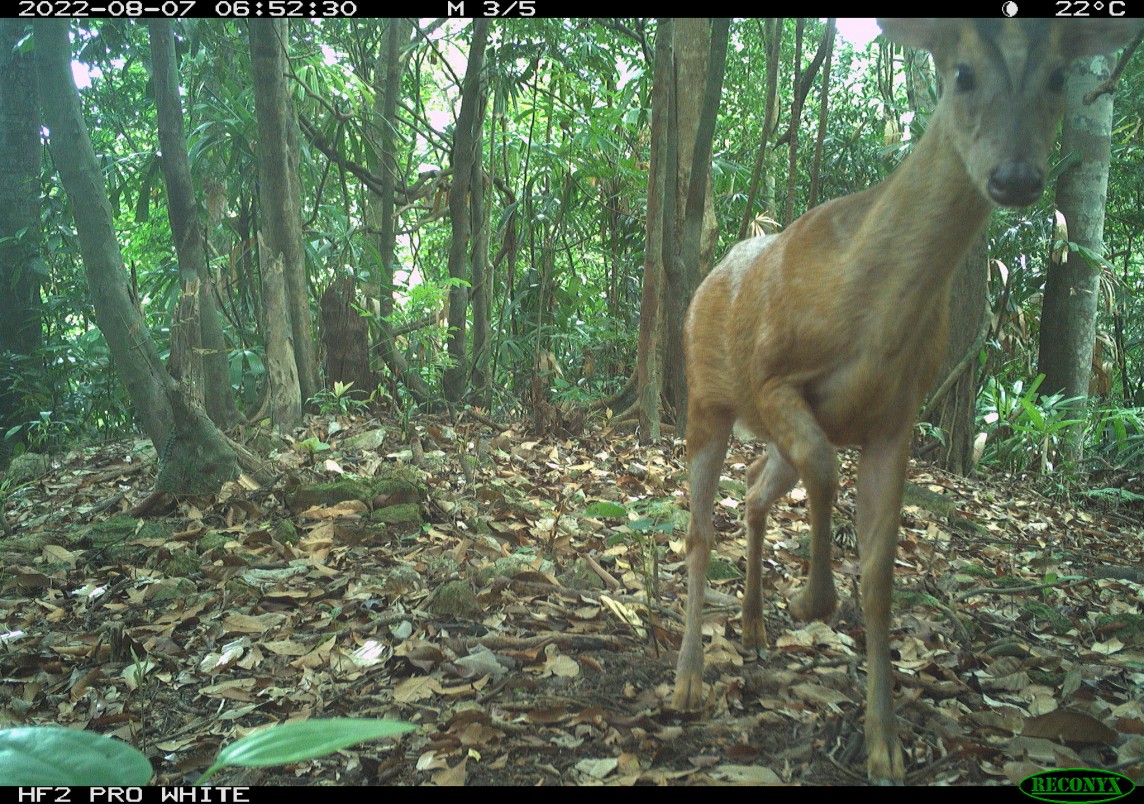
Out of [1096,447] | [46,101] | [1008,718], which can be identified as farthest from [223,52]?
[1096,447]

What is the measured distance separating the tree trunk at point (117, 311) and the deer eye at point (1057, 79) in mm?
4043

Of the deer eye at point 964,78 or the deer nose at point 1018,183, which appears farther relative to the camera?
the deer eye at point 964,78

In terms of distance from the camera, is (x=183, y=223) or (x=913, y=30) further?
(x=183, y=223)

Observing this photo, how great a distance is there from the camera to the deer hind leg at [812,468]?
8.27ft

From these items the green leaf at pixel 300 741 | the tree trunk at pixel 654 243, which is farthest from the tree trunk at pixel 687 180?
the green leaf at pixel 300 741

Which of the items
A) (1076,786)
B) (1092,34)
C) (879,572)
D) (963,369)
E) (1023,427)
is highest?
(1092,34)

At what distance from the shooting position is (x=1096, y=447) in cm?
670

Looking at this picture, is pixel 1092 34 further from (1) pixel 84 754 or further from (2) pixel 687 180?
(2) pixel 687 180

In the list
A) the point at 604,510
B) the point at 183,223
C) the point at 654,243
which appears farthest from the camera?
the point at 654,243

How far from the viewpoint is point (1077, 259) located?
7.22 meters

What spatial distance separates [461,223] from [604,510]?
12.9 feet

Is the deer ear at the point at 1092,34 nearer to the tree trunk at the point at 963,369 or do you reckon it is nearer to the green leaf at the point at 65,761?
the green leaf at the point at 65,761

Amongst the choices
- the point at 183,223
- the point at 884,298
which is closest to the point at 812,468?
the point at 884,298
